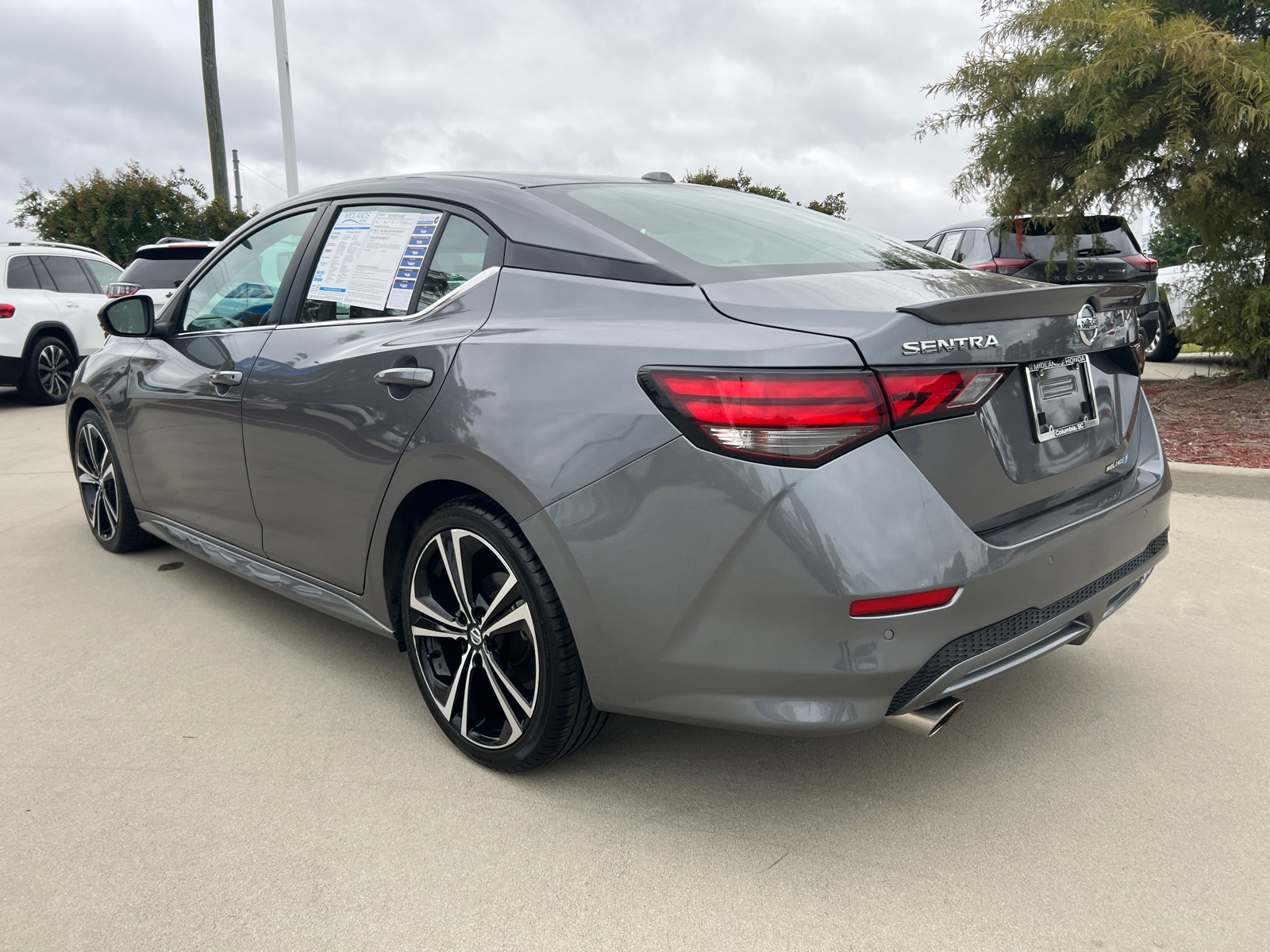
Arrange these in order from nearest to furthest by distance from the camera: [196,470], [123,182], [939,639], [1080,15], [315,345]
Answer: [939,639] < [315,345] < [196,470] < [1080,15] < [123,182]

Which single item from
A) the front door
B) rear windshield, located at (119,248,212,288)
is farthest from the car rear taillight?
rear windshield, located at (119,248,212,288)

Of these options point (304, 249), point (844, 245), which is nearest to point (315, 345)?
point (304, 249)

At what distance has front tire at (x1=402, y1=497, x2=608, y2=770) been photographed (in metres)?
2.31

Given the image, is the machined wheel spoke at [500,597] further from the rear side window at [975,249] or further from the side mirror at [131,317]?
the rear side window at [975,249]

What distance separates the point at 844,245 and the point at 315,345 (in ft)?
5.23

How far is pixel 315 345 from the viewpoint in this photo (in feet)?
9.78

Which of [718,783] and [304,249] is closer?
[718,783]

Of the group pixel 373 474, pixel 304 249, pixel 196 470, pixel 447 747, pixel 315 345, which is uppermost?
pixel 304 249

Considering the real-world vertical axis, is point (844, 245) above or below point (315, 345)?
above

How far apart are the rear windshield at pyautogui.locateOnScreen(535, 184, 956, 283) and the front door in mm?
1191

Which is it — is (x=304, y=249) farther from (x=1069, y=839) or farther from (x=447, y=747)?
(x=1069, y=839)

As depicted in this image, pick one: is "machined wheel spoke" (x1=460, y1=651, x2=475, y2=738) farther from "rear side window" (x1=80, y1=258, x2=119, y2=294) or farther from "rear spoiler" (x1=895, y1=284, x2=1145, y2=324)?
"rear side window" (x1=80, y1=258, x2=119, y2=294)

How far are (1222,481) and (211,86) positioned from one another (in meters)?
19.7

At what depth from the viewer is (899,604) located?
1935mm
